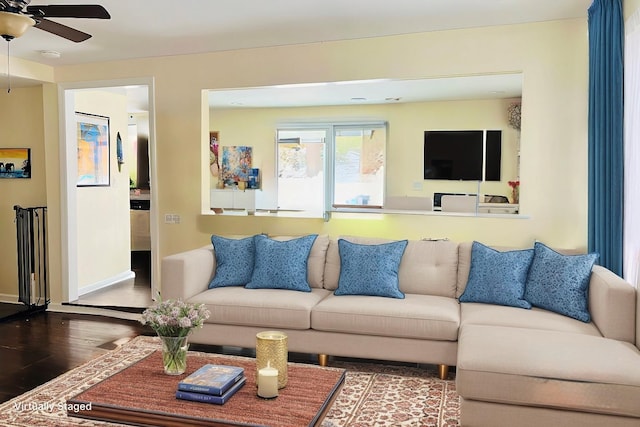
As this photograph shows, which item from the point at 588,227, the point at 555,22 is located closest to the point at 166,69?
the point at 555,22

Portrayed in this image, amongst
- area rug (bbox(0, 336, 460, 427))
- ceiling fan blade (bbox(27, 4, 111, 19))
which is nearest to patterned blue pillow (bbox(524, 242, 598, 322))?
area rug (bbox(0, 336, 460, 427))

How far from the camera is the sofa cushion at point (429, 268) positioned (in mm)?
4039

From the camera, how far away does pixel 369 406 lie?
316 centimetres

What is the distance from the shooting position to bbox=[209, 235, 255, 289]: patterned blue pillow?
13.9ft

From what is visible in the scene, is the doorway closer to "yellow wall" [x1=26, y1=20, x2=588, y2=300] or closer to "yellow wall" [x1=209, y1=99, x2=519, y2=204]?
"yellow wall" [x1=26, y1=20, x2=588, y2=300]

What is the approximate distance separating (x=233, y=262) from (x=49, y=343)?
5.39ft

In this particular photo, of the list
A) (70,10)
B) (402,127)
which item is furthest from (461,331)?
(402,127)

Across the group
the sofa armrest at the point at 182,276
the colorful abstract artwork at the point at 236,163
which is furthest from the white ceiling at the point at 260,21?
the colorful abstract artwork at the point at 236,163

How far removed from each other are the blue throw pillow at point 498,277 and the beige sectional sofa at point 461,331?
0.31 feet

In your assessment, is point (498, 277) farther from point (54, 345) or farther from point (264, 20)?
point (54, 345)

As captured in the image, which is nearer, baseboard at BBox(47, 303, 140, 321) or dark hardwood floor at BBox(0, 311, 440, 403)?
dark hardwood floor at BBox(0, 311, 440, 403)

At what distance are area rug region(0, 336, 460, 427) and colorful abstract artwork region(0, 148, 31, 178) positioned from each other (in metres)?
2.97

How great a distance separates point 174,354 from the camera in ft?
8.75

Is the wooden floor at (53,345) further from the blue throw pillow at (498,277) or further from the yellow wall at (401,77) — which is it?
the blue throw pillow at (498,277)
